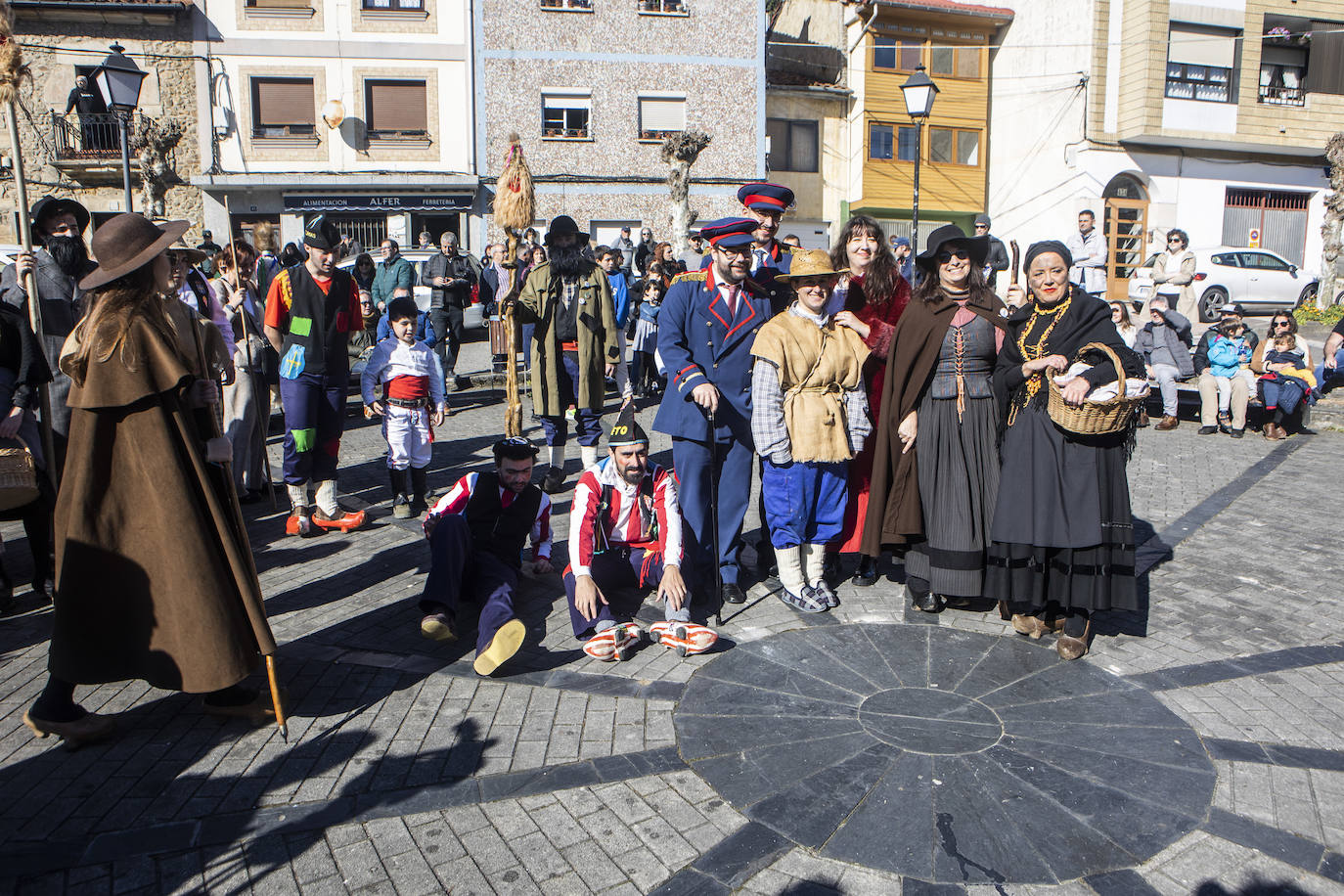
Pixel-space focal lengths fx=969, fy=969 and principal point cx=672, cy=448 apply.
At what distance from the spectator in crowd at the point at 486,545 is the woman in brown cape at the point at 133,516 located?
3.69 ft

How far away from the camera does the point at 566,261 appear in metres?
7.88

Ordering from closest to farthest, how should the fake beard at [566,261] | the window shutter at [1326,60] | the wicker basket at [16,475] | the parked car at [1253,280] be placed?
the wicker basket at [16,475] → the fake beard at [566,261] → the parked car at [1253,280] → the window shutter at [1326,60]

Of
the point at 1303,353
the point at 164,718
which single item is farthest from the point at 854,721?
the point at 1303,353

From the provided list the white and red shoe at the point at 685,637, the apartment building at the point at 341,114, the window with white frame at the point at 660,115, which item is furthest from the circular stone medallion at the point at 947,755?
the window with white frame at the point at 660,115

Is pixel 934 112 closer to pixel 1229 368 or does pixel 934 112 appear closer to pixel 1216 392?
pixel 1229 368

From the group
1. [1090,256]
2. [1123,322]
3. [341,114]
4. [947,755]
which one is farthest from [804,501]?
[341,114]

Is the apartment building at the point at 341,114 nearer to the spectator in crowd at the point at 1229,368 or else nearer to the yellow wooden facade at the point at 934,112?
the yellow wooden facade at the point at 934,112

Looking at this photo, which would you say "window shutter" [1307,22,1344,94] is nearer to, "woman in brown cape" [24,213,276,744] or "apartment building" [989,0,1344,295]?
"apartment building" [989,0,1344,295]

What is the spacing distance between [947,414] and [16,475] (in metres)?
5.03

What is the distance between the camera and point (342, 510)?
7203mm

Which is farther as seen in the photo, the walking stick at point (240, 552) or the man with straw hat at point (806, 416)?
the man with straw hat at point (806, 416)

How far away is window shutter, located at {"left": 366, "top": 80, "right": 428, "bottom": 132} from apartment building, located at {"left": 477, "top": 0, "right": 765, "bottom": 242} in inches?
67.5

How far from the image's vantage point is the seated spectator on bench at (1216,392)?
1094 centimetres

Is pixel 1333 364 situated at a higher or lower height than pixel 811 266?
lower
